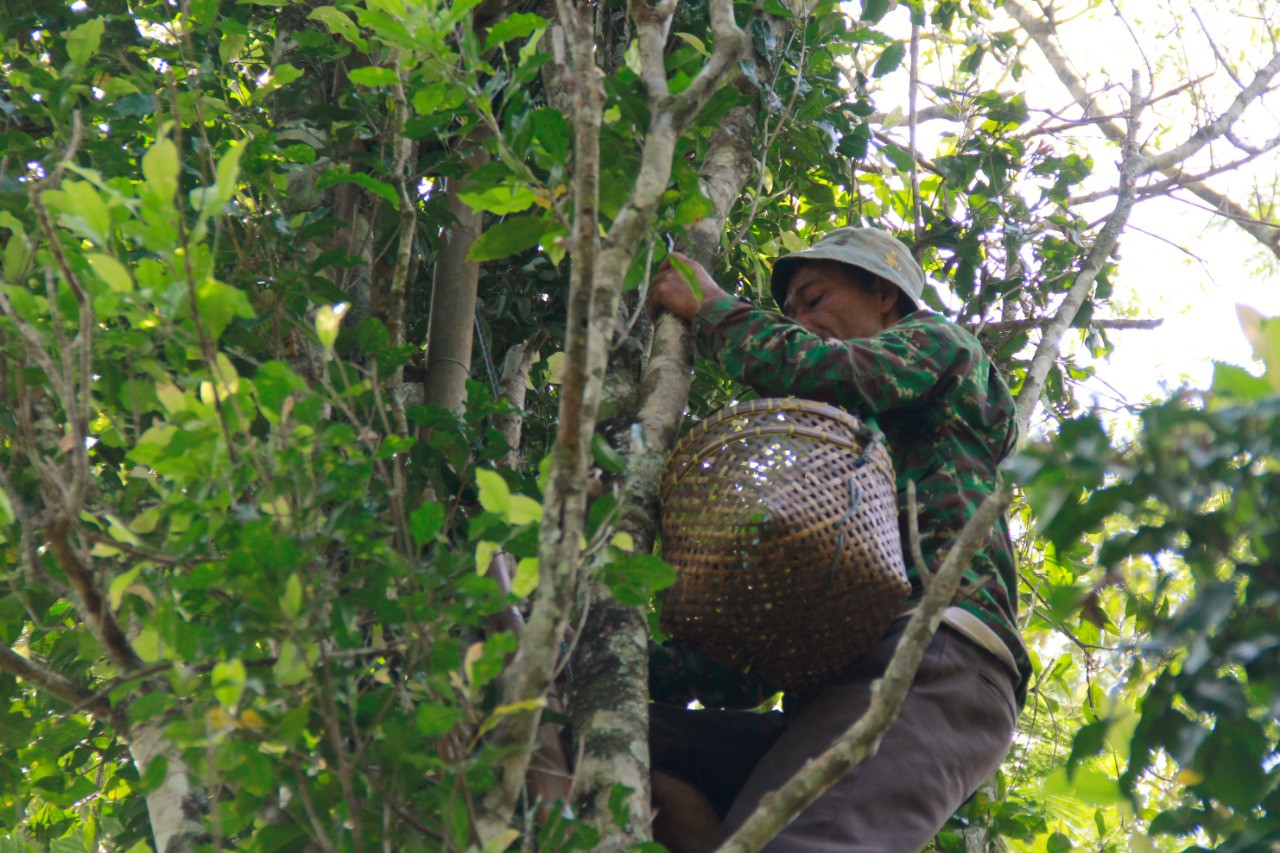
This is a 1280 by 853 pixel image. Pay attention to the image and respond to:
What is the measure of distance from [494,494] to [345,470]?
0.20 m

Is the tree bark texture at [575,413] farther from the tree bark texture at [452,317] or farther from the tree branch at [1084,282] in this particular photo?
the tree branch at [1084,282]

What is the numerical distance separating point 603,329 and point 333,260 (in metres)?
1.00

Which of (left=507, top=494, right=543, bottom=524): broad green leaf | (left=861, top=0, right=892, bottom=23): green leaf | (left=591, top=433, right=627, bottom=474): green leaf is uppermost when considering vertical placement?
(left=861, top=0, right=892, bottom=23): green leaf

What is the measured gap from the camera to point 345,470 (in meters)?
1.72

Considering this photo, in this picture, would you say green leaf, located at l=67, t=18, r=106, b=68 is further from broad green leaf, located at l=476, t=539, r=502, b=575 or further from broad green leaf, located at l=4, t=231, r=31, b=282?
broad green leaf, located at l=476, t=539, r=502, b=575

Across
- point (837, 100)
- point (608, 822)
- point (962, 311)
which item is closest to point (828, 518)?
point (608, 822)

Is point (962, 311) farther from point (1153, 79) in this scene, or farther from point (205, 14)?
point (205, 14)

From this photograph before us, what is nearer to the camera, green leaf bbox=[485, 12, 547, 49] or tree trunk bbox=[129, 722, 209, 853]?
tree trunk bbox=[129, 722, 209, 853]

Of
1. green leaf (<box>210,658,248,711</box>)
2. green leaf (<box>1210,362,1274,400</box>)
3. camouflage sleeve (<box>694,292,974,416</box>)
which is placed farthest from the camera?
camouflage sleeve (<box>694,292,974,416</box>)

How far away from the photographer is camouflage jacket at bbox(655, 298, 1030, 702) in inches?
93.7

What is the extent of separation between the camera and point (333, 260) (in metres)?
2.49

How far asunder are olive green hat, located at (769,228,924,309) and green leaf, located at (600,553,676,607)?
124cm

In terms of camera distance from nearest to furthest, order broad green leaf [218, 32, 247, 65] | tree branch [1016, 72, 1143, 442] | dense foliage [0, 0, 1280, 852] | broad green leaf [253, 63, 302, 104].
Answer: dense foliage [0, 0, 1280, 852] → broad green leaf [253, 63, 302, 104] → broad green leaf [218, 32, 247, 65] → tree branch [1016, 72, 1143, 442]

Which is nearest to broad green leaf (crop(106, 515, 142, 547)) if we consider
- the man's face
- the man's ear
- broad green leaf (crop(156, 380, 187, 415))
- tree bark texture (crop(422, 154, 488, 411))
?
broad green leaf (crop(156, 380, 187, 415))
